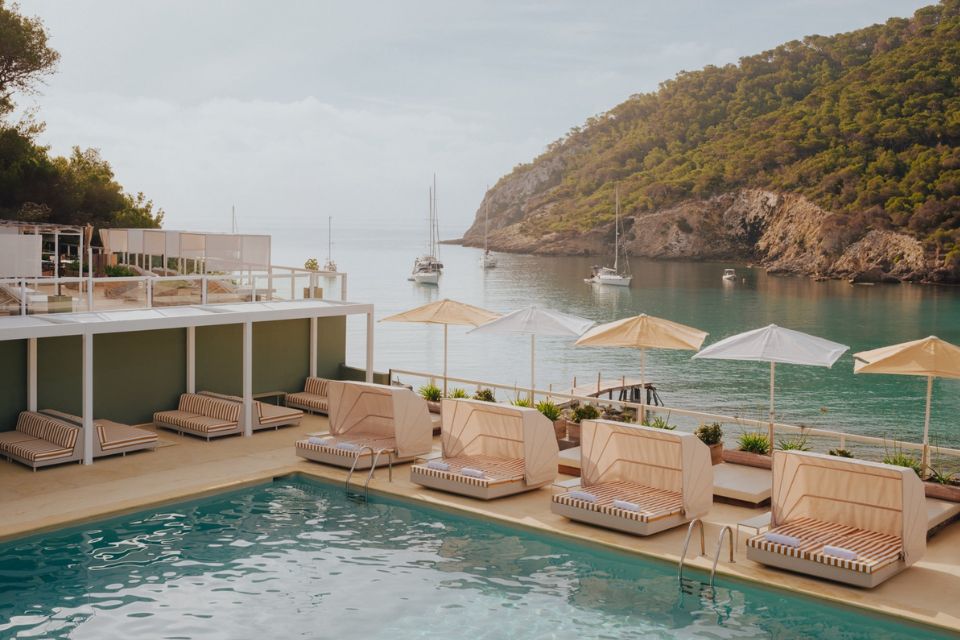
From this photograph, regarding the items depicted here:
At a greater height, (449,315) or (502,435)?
(449,315)

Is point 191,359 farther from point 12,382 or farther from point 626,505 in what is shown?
point 626,505

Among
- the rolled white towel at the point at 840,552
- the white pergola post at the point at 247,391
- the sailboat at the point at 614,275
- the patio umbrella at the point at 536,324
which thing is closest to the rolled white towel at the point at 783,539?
the rolled white towel at the point at 840,552

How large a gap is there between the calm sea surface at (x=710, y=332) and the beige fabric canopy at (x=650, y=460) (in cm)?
2914

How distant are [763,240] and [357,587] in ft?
337

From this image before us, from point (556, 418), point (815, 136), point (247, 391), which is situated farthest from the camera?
point (815, 136)

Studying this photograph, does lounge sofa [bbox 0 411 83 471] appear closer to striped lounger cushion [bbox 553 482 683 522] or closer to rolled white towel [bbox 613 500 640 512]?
striped lounger cushion [bbox 553 482 683 522]

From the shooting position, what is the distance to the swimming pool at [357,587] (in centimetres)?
919

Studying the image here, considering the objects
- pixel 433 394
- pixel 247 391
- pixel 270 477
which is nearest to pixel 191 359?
pixel 247 391

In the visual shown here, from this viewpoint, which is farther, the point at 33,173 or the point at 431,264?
the point at 431,264

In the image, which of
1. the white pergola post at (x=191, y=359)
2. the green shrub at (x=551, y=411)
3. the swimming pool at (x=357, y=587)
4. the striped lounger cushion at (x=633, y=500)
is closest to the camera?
the swimming pool at (x=357, y=587)

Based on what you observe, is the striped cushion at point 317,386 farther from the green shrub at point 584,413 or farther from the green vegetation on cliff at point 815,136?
the green vegetation on cliff at point 815,136

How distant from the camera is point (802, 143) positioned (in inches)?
4178

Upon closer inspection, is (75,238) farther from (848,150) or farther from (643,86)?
(643,86)

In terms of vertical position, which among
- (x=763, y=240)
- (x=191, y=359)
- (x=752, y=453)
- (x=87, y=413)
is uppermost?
(x=763, y=240)
